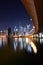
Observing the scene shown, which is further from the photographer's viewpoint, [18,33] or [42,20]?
[18,33]

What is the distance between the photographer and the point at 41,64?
18.9 ft

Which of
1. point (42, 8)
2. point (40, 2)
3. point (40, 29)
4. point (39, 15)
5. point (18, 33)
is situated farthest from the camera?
point (18, 33)

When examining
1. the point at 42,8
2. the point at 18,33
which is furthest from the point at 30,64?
the point at 18,33

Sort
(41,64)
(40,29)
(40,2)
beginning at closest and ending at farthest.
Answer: (41,64) < (40,2) < (40,29)

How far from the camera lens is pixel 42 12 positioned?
2948 centimetres

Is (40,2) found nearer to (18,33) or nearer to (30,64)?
(30,64)

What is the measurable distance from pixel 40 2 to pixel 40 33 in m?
12.5

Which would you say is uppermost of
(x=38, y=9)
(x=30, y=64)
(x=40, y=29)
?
(x=38, y=9)

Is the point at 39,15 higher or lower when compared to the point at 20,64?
higher

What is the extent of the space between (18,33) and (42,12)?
32.5 metres

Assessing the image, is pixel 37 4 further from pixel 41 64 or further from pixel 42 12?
pixel 41 64

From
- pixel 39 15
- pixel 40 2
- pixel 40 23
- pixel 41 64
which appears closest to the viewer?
pixel 41 64

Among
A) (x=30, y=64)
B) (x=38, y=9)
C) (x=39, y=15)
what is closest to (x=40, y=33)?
(x=39, y=15)

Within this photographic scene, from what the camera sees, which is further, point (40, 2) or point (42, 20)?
point (42, 20)
